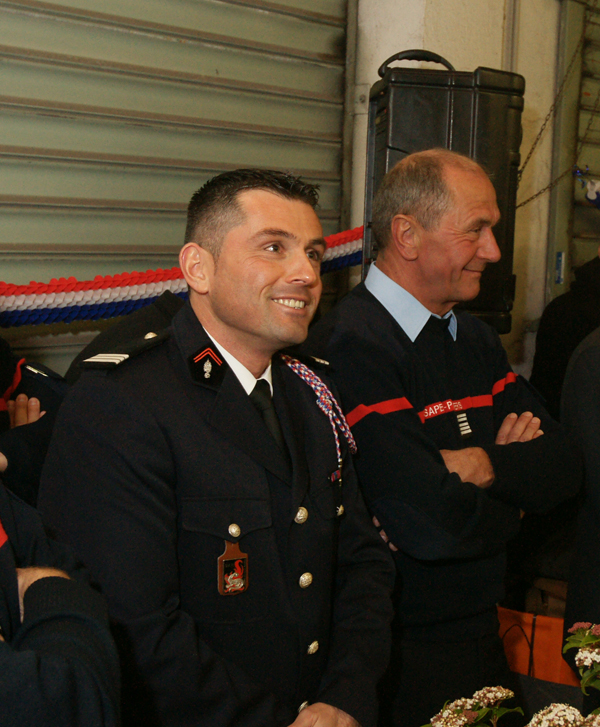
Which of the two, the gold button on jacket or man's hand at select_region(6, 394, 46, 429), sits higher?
man's hand at select_region(6, 394, 46, 429)

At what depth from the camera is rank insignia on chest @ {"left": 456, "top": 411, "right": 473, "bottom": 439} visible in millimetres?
2387

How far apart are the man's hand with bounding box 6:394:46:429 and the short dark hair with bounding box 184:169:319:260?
34.7 inches

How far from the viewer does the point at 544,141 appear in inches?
195

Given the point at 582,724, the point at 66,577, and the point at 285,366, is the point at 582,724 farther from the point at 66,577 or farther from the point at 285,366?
the point at 285,366

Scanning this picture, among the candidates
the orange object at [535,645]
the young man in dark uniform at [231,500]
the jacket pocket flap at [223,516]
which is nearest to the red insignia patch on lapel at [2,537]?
the young man in dark uniform at [231,500]

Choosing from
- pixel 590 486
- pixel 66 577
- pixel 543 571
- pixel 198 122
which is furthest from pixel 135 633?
pixel 198 122

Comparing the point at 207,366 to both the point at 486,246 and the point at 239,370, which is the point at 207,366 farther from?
the point at 486,246

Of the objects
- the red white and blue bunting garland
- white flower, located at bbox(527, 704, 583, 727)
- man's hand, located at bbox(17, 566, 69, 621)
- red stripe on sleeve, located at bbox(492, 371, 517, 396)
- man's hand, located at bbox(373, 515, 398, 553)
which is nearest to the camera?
white flower, located at bbox(527, 704, 583, 727)

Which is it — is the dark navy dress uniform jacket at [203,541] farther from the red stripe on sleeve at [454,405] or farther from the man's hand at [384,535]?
the red stripe on sleeve at [454,405]

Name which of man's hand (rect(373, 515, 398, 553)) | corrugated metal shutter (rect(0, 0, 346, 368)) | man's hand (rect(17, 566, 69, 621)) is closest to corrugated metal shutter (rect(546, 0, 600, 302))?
corrugated metal shutter (rect(0, 0, 346, 368))

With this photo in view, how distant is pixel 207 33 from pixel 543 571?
309 cm

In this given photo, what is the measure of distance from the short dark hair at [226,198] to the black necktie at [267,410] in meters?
0.34

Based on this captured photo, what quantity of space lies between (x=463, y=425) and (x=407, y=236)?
0.65m

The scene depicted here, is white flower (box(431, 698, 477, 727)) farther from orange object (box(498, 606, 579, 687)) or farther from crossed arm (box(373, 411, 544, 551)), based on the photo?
orange object (box(498, 606, 579, 687))
